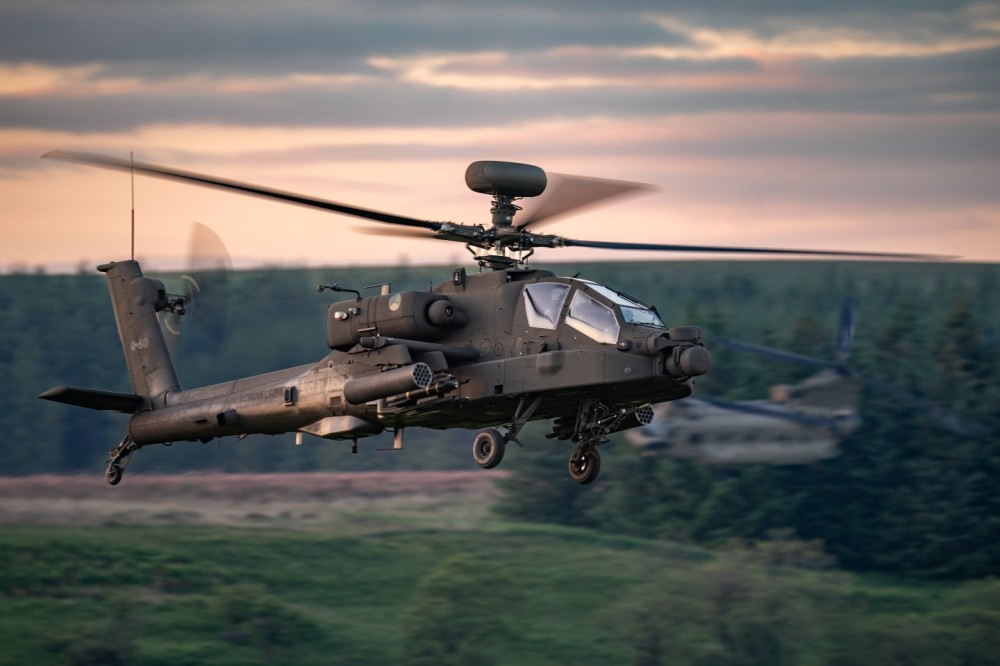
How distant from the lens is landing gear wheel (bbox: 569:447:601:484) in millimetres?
24562

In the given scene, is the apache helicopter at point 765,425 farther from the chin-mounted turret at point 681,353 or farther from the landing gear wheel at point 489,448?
the chin-mounted turret at point 681,353

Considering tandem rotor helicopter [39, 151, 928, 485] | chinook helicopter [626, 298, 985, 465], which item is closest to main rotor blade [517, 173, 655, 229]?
tandem rotor helicopter [39, 151, 928, 485]

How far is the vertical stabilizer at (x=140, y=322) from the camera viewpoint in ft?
99.8

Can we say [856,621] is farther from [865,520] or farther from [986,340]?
[986,340]

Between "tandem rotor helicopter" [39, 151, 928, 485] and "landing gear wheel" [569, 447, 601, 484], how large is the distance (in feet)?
0.08

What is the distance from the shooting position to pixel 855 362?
3688 inches

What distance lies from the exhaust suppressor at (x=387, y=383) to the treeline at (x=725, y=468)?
5560 cm

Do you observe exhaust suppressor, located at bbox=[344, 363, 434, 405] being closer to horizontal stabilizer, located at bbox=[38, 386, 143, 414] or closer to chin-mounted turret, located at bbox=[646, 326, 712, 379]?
chin-mounted turret, located at bbox=[646, 326, 712, 379]

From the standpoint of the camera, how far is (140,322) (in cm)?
3119

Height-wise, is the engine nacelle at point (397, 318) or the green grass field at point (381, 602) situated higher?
the engine nacelle at point (397, 318)

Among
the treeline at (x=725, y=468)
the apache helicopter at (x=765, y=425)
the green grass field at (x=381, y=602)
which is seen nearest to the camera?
the green grass field at (x=381, y=602)

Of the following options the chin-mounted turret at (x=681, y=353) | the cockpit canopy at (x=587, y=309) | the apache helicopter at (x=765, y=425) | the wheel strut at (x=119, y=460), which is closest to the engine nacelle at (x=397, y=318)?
the cockpit canopy at (x=587, y=309)

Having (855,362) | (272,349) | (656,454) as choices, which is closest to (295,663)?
(272,349)

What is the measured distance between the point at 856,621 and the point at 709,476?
52.5ft
